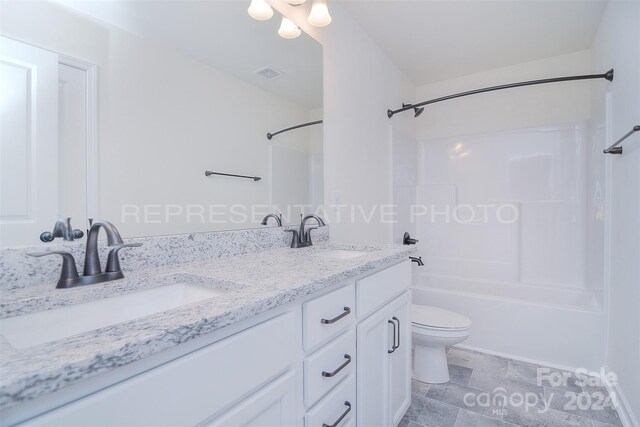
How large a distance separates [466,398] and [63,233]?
2.10m

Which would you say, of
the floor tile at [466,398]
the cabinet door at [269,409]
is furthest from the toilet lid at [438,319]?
the cabinet door at [269,409]

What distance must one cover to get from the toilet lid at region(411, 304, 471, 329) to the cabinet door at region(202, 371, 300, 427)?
1340 millimetres

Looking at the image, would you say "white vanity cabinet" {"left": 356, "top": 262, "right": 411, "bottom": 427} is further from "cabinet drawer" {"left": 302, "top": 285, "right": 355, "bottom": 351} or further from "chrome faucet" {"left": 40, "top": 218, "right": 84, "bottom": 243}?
"chrome faucet" {"left": 40, "top": 218, "right": 84, "bottom": 243}

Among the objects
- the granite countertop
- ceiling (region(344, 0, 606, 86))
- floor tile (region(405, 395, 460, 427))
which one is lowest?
floor tile (region(405, 395, 460, 427))

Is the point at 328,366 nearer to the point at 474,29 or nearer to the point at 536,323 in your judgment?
the point at 536,323

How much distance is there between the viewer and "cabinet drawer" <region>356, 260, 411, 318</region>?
3.61ft

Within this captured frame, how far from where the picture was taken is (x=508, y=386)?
6.18ft

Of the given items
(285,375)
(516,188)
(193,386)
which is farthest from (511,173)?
(193,386)

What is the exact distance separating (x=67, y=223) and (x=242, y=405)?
26.3 inches

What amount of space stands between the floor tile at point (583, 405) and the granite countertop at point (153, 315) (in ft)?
4.87

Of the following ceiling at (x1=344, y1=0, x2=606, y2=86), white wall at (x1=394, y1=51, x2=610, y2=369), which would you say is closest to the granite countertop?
ceiling at (x1=344, y1=0, x2=606, y2=86)

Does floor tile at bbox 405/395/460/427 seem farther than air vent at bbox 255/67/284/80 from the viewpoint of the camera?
Yes

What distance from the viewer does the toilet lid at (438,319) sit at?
6.12 feet

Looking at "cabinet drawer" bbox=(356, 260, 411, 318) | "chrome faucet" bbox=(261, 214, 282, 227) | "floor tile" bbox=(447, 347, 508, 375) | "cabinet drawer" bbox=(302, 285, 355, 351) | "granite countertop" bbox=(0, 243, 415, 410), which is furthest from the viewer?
"floor tile" bbox=(447, 347, 508, 375)
